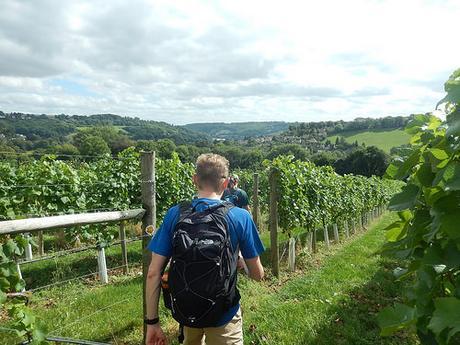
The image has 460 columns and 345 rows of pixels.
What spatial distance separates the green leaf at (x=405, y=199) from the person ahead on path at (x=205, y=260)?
1156 millimetres

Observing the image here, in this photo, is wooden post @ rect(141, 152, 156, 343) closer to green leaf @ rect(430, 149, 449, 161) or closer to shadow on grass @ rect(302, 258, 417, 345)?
shadow on grass @ rect(302, 258, 417, 345)

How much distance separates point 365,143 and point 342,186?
9163cm

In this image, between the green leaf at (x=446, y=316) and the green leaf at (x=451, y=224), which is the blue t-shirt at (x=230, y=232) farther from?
the green leaf at (x=446, y=316)

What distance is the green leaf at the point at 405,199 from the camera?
157 cm

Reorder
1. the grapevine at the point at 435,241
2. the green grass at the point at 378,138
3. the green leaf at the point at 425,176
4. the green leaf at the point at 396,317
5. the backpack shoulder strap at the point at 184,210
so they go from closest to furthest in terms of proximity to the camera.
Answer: the grapevine at the point at 435,241 < the green leaf at the point at 396,317 < the green leaf at the point at 425,176 < the backpack shoulder strap at the point at 184,210 < the green grass at the point at 378,138

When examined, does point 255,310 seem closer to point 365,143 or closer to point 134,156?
point 134,156

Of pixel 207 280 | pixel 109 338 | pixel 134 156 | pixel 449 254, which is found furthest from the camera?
pixel 134 156

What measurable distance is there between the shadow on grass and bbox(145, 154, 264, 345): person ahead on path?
5.55 ft

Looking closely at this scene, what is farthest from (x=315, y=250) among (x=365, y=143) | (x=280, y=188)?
(x=365, y=143)

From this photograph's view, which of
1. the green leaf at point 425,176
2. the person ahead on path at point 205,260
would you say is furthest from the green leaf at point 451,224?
the person ahead on path at point 205,260

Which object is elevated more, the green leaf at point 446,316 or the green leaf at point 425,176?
the green leaf at point 425,176

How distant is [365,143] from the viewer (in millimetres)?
102562

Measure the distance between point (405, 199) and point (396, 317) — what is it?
1.51ft

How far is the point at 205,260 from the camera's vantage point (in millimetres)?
2426
